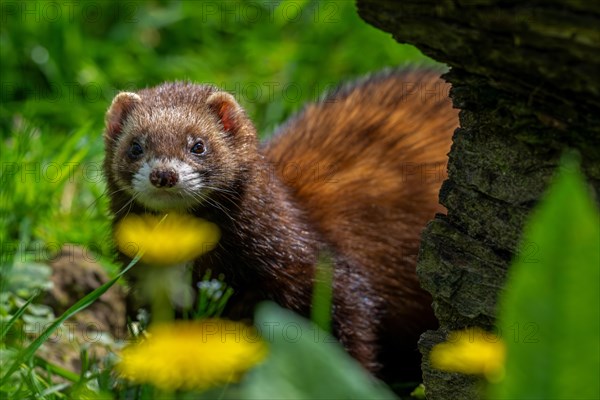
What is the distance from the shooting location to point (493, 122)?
2518mm

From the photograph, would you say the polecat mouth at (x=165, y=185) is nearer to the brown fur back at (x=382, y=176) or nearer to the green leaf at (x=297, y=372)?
the brown fur back at (x=382, y=176)

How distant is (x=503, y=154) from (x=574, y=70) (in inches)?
18.2

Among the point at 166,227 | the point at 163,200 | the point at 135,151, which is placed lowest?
the point at 166,227

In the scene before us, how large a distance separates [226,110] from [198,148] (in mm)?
242

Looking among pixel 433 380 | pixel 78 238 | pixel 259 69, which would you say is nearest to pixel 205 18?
pixel 259 69

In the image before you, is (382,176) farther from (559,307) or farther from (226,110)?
(559,307)

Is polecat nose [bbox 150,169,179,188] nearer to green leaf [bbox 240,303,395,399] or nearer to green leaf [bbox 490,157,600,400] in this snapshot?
green leaf [bbox 240,303,395,399]

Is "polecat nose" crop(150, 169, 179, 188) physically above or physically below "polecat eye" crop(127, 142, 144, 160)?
below

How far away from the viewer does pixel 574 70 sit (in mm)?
2094

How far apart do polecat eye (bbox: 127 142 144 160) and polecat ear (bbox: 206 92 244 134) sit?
0.35m

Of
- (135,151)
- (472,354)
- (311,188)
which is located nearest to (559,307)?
(472,354)

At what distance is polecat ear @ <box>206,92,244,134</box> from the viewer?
388 cm

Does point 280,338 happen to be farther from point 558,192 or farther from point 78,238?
point 78,238

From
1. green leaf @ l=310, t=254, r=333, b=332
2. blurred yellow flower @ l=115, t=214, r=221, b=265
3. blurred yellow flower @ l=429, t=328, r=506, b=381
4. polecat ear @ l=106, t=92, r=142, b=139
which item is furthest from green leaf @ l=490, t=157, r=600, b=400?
polecat ear @ l=106, t=92, r=142, b=139
